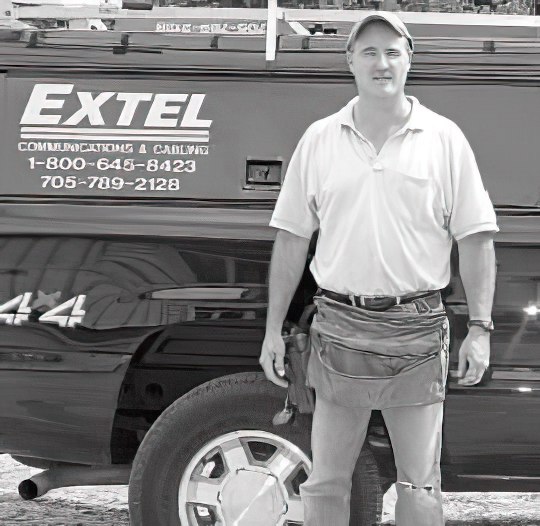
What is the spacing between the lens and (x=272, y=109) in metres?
3.68

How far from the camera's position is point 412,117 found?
334 cm

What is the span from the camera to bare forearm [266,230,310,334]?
135 inches

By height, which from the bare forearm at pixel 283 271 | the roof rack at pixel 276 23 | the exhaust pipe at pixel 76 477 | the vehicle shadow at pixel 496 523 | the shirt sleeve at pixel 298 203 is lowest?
the vehicle shadow at pixel 496 523

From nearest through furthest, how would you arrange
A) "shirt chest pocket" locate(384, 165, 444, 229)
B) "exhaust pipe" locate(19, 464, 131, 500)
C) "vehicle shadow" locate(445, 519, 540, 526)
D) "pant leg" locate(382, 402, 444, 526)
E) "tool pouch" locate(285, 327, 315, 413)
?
"shirt chest pocket" locate(384, 165, 444, 229) < "pant leg" locate(382, 402, 444, 526) < "tool pouch" locate(285, 327, 315, 413) < "exhaust pipe" locate(19, 464, 131, 500) < "vehicle shadow" locate(445, 519, 540, 526)

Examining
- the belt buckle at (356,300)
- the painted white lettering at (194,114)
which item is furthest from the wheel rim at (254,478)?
the painted white lettering at (194,114)

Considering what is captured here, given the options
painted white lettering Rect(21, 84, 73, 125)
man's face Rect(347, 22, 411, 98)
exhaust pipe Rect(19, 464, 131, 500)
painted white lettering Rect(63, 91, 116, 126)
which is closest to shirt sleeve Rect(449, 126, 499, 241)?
man's face Rect(347, 22, 411, 98)

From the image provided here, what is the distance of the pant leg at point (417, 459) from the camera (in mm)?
3369

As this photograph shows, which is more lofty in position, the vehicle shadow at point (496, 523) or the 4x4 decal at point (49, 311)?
the 4x4 decal at point (49, 311)

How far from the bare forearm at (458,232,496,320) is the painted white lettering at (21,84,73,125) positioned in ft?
4.57

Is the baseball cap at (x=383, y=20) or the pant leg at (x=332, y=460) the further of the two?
the pant leg at (x=332, y=460)

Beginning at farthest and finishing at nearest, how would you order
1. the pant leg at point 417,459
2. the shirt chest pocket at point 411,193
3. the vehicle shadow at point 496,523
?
1. the vehicle shadow at point 496,523
2. the pant leg at point 417,459
3. the shirt chest pocket at point 411,193

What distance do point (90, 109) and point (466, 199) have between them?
1279mm

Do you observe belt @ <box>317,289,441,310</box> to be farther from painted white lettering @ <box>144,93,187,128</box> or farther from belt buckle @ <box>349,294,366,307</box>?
painted white lettering @ <box>144,93,187,128</box>

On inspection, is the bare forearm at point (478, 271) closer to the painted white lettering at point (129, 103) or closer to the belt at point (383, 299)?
the belt at point (383, 299)
